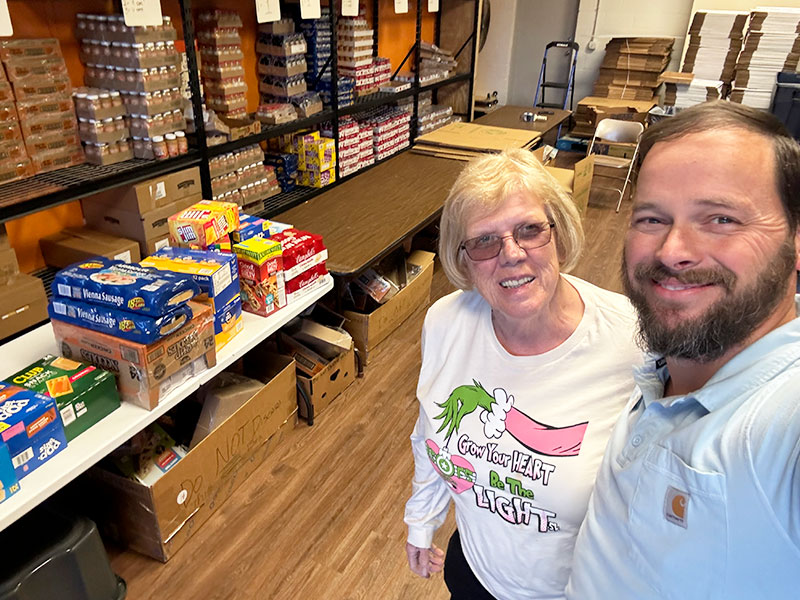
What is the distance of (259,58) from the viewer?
3.69 metres

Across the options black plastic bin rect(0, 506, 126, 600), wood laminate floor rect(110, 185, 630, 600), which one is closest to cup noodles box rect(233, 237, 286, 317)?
wood laminate floor rect(110, 185, 630, 600)

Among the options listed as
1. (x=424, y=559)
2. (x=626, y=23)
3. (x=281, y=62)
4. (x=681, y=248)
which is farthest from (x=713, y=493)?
(x=626, y=23)

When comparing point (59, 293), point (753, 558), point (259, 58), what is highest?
point (259, 58)

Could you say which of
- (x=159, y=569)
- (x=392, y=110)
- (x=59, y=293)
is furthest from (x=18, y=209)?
(x=392, y=110)

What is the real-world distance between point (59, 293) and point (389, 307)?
1950 mm

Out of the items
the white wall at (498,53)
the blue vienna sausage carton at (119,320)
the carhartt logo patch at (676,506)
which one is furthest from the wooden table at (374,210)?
the white wall at (498,53)

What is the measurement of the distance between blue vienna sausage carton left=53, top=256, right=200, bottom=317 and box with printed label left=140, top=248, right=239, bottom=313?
0.10m

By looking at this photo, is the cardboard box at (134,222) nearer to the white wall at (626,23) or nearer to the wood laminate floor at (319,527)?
the wood laminate floor at (319,527)

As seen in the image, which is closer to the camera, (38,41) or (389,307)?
(38,41)

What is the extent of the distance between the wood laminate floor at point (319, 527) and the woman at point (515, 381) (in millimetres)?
763

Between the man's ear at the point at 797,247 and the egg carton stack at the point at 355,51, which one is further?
the egg carton stack at the point at 355,51

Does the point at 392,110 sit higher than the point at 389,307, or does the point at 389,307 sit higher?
the point at 392,110

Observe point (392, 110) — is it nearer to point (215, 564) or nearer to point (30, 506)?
point (215, 564)

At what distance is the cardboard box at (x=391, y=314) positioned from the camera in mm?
3213
